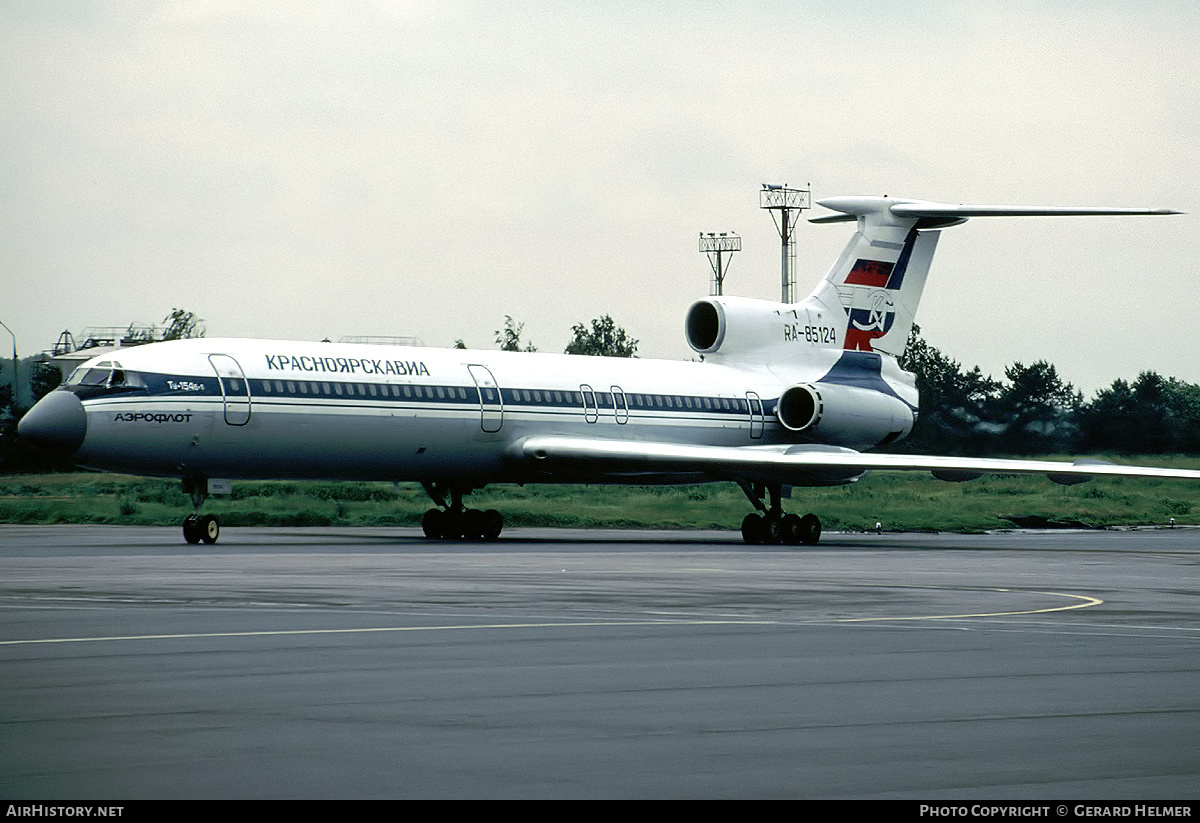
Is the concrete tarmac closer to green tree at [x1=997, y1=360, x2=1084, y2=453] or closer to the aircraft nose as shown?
the aircraft nose

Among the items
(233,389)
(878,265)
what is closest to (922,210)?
(878,265)

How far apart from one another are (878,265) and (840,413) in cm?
466

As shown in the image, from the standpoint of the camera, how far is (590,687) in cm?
1016

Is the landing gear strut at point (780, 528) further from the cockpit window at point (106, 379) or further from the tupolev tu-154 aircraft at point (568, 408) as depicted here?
the cockpit window at point (106, 379)

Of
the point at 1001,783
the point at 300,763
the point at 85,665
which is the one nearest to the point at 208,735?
the point at 300,763

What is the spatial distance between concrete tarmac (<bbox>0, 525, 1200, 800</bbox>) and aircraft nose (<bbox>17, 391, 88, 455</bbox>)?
378 inches

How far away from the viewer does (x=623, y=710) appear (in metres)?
9.23

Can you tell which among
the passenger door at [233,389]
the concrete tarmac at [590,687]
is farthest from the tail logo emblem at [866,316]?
the concrete tarmac at [590,687]

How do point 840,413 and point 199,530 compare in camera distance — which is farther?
point 840,413

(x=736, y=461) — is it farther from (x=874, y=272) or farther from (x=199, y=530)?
(x=199, y=530)

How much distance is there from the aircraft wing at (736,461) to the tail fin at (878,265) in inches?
248

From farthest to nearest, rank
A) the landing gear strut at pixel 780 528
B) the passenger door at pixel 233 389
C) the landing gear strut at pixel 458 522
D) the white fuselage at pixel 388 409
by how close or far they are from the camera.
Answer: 1. the landing gear strut at pixel 780 528
2. the landing gear strut at pixel 458 522
3. the passenger door at pixel 233 389
4. the white fuselage at pixel 388 409

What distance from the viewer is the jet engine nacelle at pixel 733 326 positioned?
41.4 metres

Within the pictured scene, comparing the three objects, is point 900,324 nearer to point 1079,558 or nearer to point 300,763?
point 1079,558
